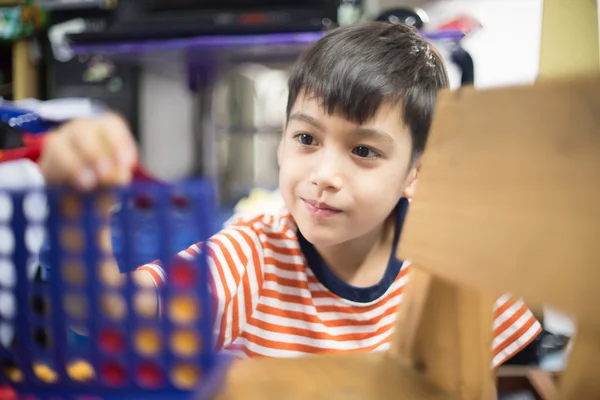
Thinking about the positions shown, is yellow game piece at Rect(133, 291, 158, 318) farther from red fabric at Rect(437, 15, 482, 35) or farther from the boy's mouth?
red fabric at Rect(437, 15, 482, 35)

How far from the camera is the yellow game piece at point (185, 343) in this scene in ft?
1.06

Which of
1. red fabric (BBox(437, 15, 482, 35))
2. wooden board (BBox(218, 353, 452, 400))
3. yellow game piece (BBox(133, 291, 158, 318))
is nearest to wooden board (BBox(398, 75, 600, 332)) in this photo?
wooden board (BBox(218, 353, 452, 400))

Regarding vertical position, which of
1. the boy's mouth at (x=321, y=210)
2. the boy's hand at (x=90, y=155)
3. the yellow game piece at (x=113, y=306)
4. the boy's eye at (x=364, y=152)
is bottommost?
the boy's mouth at (x=321, y=210)

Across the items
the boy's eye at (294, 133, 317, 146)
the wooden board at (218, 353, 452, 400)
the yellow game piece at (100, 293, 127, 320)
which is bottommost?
the wooden board at (218, 353, 452, 400)

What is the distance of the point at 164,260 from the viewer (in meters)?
0.31

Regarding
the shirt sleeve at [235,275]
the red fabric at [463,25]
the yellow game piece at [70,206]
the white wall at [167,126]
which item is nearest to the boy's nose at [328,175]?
the shirt sleeve at [235,275]

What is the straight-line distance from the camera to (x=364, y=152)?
685mm

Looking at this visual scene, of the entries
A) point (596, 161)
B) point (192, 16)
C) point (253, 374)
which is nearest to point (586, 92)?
point (596, 161)

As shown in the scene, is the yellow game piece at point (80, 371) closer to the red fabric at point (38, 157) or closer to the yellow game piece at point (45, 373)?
the yellow game piece at point (45, 373)

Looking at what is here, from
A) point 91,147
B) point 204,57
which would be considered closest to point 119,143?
point 91,147

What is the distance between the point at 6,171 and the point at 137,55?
1.08m

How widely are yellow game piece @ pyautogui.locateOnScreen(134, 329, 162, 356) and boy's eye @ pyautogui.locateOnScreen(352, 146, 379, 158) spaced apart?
413 millimetres

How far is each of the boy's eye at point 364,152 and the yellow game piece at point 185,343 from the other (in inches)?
16.1

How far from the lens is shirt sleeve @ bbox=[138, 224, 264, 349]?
0.67 meters
